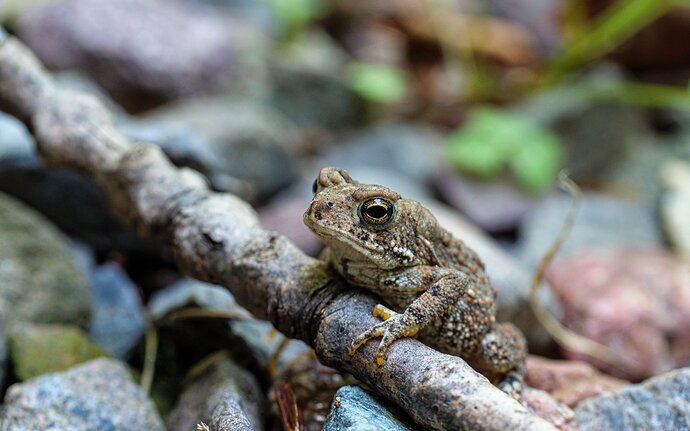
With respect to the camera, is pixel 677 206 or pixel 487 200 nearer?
pixel 677 206

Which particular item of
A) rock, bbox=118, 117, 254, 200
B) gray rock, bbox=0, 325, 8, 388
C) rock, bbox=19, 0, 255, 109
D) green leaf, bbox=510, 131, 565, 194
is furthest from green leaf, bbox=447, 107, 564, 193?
gray rock, bbox=0, 325, 8, 388

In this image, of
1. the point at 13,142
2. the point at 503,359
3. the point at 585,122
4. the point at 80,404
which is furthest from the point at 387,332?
the point at 585,122

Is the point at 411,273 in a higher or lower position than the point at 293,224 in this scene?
higher

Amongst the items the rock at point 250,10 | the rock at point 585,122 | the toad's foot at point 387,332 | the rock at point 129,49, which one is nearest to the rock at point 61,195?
the rock at point 129,49

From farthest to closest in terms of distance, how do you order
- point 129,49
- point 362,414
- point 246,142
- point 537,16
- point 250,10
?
point 537,16 < point 250,10 < point 129,49 < point 246,142 < point 362,414

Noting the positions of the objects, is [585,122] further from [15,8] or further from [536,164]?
[15,8]

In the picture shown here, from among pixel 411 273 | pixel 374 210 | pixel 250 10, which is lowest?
pixel 411 273
